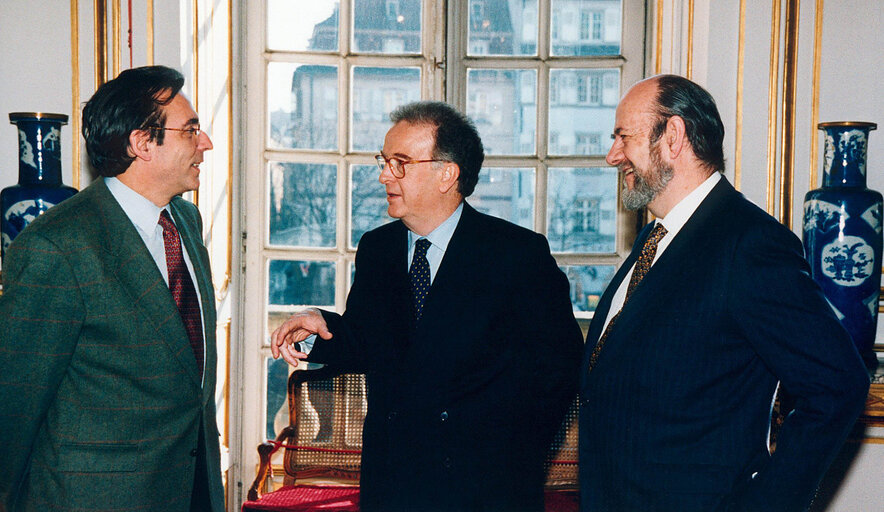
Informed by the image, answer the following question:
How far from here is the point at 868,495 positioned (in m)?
2.60

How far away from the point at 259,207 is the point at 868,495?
2741 mm

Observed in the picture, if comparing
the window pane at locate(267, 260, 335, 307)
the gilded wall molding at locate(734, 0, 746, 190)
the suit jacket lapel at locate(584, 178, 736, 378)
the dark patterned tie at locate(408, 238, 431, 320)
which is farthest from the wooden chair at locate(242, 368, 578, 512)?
the suit jacket lapel at locate(584, 178, 736, 378)

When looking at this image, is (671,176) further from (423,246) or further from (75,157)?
(75,157)

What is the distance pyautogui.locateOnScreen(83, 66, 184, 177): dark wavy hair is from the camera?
1779 millimetres

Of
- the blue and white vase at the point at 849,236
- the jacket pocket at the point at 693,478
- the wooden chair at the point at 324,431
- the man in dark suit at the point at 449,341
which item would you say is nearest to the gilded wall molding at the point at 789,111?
the blue and white vase at the point at 849,236

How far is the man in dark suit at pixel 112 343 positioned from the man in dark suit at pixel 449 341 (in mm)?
298

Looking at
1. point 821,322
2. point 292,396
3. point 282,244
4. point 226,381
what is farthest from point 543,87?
point 821,322

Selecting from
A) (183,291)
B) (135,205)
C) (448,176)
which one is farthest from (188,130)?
(448,176)

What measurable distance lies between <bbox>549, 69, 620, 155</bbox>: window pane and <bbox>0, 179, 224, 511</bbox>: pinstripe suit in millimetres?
2168

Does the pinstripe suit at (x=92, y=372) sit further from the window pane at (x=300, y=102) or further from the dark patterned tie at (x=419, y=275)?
the window pane at (x=300, y=102)

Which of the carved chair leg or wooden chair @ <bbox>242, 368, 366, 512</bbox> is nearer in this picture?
the carved chair leg

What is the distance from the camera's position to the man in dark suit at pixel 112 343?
60.7 inches

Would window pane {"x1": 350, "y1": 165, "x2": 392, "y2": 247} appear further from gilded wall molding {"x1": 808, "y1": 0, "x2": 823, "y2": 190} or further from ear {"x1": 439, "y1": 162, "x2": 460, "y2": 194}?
gilded wall molding {"x1": 808, "y1": 0, "x2": 823, "y2": 190}

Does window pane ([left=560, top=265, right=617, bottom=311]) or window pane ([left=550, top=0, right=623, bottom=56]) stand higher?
window pane ([left=550, top=0, right=623, bottom=56])
